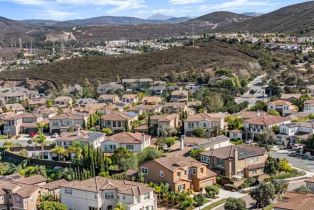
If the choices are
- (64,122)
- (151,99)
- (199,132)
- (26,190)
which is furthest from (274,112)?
(26,190)

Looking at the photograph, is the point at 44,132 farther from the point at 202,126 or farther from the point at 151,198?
the point at 151,198

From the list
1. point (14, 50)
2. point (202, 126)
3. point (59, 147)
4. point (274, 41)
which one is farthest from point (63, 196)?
point (14, 50)

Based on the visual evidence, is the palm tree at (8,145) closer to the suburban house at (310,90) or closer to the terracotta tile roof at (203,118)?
the terracotta tile roof at (203,118)

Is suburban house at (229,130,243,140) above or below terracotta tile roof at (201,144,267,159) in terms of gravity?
below

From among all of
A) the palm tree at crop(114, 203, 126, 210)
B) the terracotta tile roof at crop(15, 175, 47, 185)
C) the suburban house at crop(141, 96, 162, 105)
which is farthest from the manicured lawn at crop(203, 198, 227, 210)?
the suburban house at crop(141, 96, 162, 105)

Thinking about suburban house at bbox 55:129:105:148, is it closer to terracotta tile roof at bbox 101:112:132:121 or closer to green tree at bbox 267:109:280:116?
terracotta tile roof at bbox 101:112:132:121

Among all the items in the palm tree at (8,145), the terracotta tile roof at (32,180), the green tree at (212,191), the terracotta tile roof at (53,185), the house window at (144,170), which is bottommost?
the palm tree at (8,145)

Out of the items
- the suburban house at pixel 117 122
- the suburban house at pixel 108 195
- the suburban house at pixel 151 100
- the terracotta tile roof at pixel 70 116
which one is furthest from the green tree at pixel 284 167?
the suburban house at pixel 151 100

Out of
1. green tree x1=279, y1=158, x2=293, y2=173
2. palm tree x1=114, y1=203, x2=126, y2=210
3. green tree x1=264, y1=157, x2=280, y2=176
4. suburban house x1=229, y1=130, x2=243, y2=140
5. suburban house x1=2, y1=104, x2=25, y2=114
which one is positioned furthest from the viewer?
suburban house x1=2, y1=104, x2=25, y2=114
